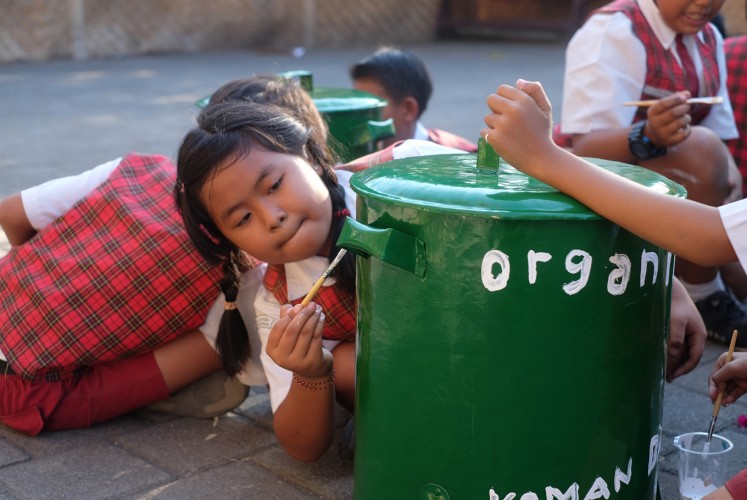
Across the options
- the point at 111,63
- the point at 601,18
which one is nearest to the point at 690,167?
the point at 601,18

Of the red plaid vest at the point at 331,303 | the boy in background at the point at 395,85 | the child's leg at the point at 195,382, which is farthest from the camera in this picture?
the boy in background at the point at 395,85

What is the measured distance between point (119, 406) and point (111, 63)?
24.3ft

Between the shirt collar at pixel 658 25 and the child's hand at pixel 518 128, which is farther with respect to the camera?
the shirt collar at pixel 658 25

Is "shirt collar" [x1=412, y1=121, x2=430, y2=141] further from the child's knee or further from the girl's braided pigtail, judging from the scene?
the girl's braided pigtail

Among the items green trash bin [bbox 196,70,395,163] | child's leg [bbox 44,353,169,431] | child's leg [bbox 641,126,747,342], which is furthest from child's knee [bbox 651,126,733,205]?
child's leg [bbox 44,353,169,431]

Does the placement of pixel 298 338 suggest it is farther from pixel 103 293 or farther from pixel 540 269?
pixel 103 293

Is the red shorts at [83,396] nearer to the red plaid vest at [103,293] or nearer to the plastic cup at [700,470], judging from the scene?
the red plaid vest at [103,293]

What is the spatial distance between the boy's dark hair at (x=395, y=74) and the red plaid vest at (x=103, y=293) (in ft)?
4.49

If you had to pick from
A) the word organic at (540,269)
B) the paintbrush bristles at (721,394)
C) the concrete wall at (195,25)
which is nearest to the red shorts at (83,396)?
the word organic at (540,269)

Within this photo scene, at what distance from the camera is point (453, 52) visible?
1063cm

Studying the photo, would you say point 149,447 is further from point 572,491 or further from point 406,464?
point 572,491

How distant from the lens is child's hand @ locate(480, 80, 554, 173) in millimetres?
1423

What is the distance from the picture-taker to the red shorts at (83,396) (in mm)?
2094

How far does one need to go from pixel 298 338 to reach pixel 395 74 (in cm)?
192
